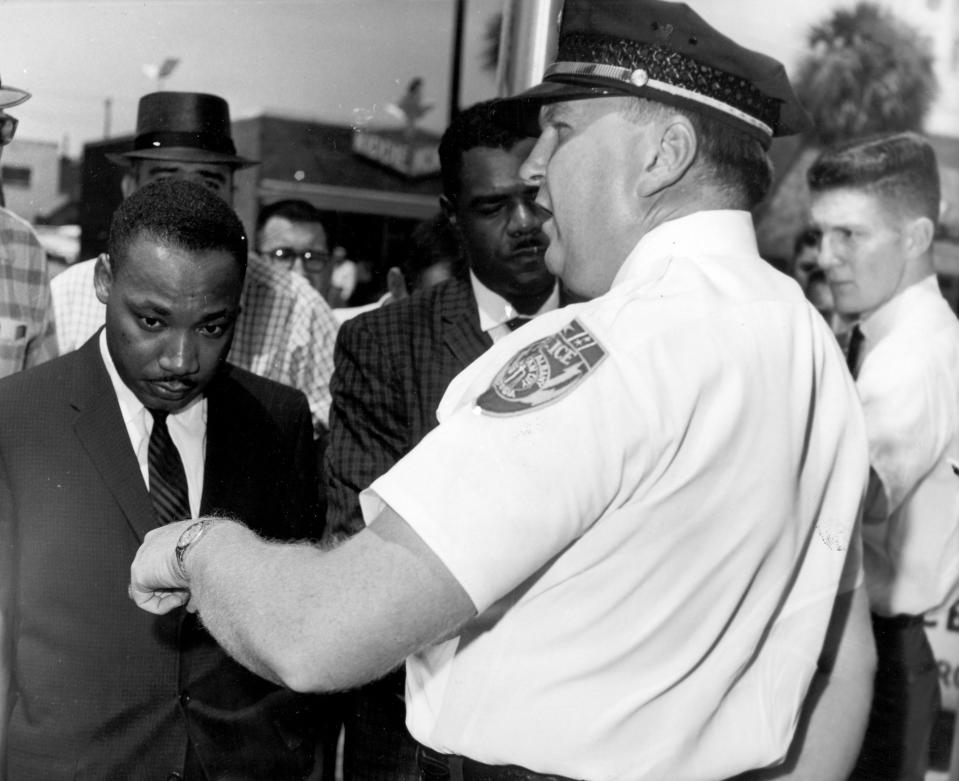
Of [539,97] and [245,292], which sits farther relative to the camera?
[245,292]

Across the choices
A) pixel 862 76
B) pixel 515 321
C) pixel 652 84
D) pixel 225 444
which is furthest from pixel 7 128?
pixel 862 76

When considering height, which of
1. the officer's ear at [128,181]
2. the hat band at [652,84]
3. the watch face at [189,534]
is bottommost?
the watch face at [189,534]

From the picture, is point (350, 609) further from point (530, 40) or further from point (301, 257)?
point (301, 257)

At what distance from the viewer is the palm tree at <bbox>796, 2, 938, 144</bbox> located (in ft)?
24.2

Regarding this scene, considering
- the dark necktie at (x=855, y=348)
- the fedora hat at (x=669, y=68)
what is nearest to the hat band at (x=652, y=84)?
the fedora hat at (x=669, y=68)

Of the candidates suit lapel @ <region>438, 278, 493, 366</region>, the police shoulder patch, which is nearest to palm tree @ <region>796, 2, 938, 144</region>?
suit lapel @ <region>438, 278, 493, 366</region>

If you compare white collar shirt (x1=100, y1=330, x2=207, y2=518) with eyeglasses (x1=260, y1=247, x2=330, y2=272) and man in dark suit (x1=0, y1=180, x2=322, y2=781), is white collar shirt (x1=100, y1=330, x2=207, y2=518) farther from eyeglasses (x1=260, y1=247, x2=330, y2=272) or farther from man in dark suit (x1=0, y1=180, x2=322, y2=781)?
eyeglasses (x1=260, y1=247, x2=330, y2=272)

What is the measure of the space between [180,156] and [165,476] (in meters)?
0.71

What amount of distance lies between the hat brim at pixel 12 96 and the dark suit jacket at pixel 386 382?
681 millimetres

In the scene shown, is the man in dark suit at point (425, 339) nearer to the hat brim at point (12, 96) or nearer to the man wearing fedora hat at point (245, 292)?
the man wearing fedora hat at point (245, 292)

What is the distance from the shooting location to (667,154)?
125 centimetres

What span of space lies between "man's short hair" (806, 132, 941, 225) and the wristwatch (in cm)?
207

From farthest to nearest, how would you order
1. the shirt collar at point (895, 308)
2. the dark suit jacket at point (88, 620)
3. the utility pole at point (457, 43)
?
the shirt collar at point (895, 308), the utility pole at point (457, 43), the dark suit jacket at point (88, 620)

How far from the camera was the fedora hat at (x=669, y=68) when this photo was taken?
1259 millimetres
